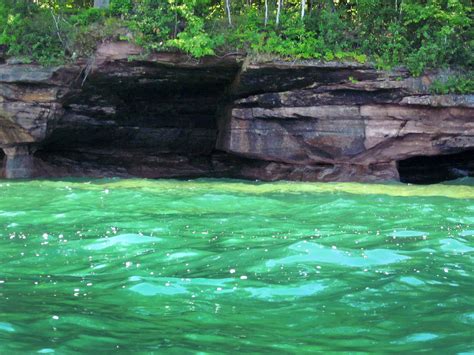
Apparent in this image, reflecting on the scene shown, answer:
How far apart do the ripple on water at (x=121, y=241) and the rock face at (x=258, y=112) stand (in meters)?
9.41

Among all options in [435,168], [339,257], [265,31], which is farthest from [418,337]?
[435,168]

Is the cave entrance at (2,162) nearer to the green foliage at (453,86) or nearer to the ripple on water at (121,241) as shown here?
the green foliage at (453,86)

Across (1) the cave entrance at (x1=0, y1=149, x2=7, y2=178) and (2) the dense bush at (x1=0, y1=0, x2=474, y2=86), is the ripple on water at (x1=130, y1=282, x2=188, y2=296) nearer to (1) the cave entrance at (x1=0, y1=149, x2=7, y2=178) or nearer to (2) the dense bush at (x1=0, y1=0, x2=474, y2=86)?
(2) the dense bush at (x1=0, y1=0, x2=474, y2=86)

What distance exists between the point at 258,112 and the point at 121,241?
1036 centimetres

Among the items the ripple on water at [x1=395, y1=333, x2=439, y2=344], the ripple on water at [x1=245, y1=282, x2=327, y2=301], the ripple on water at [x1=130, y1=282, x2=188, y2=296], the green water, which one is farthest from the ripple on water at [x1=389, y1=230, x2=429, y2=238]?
the ripple on water at [x1=395, y1=333, x2=439, y2=344]

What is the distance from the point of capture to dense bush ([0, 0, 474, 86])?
1641cm

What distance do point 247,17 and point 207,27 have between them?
3.95ft

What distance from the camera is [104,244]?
7.29 m

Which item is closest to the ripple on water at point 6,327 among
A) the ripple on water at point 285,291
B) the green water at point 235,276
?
the green water at point 235,276

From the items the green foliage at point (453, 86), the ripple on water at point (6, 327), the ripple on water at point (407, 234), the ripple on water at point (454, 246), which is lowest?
the ripple on water at point (407, 234)

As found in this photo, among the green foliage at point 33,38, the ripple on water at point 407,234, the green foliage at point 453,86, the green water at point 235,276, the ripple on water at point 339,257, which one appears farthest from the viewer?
the green foliage at point 33,38

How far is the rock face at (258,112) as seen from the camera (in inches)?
643

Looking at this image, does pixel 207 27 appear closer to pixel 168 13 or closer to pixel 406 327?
pixel 168 13

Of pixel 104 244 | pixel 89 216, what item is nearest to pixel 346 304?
pixel 104 244
